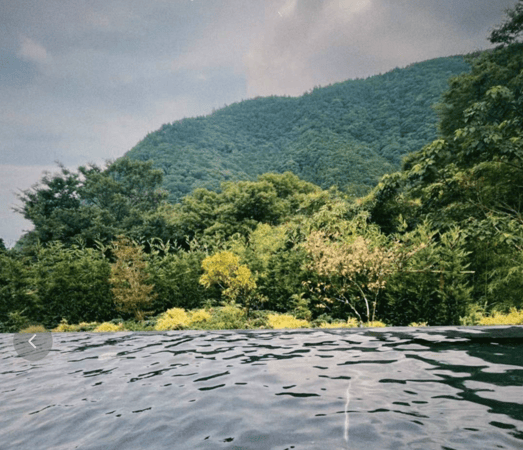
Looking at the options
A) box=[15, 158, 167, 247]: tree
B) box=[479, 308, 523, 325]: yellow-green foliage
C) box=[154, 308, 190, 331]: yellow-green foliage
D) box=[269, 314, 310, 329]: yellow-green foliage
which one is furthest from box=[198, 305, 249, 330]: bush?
box=[15, 158, 167, 247]: tree

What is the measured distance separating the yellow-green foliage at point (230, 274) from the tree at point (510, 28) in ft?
74.7

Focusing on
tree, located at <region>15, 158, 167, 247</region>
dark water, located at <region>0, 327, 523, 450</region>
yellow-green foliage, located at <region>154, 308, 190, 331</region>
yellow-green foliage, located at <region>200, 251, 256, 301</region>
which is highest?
tree, located at <region>15, 158, 167, 247</region>

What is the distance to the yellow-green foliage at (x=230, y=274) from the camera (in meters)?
10.1

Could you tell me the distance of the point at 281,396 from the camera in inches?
131

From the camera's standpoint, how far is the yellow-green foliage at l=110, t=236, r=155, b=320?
1126cm

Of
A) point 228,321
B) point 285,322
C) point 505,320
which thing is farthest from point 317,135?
point 505,320

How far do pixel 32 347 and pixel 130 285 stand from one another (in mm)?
4285

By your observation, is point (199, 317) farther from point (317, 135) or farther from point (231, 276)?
point (317, 135)

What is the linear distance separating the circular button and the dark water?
1.71 feet

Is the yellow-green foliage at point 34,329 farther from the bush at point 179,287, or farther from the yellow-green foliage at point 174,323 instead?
the yellow-green foliage at point 174,323

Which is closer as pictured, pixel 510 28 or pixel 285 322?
pixel 285 322

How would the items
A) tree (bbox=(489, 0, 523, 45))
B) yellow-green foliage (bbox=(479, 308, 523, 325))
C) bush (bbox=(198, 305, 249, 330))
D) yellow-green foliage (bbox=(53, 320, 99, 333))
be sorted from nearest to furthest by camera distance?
yellow-green foliage (bbox=(479, 308, 523, 325))
bush (bbox=(198, 305, 249, 330))
yellow-green foliage (bbox=(53, 320, 99, 333))
tree (bbox=(489, 0, 523, 45))

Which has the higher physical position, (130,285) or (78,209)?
(78,209)

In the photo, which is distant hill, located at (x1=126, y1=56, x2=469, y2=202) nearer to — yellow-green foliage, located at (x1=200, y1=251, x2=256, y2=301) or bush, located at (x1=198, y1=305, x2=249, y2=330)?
yellow-green foliage, located at (x1=200, y1=251, x2=256, y2=301)
